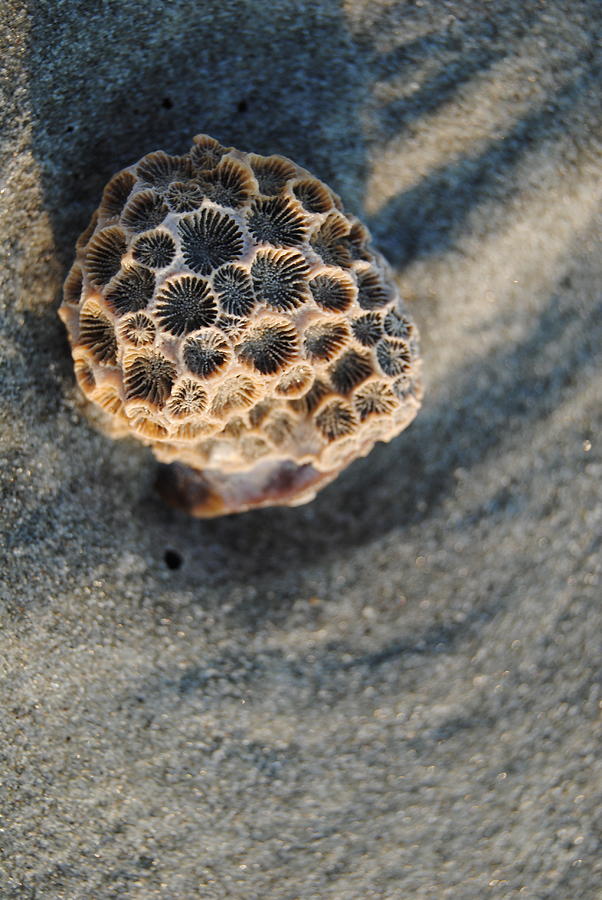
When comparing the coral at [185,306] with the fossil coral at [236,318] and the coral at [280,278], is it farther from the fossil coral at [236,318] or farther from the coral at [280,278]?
the coral at [280,278]

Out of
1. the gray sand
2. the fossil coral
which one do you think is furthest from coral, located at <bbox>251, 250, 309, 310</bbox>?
the gray sand

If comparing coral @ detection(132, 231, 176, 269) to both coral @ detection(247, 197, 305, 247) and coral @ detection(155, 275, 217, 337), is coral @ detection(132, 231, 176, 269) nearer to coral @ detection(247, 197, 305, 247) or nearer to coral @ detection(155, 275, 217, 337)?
coral @ detection(155, 275, 217, 337)

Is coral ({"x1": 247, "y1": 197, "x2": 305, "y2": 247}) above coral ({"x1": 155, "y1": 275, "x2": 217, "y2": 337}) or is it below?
above

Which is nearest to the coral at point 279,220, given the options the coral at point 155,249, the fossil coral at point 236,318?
the fossil coral at point 236,318

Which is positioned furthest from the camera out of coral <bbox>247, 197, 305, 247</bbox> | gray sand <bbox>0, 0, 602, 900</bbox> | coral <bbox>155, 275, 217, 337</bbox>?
gray sand <bbox>0, 0, 602, 900</bbox>

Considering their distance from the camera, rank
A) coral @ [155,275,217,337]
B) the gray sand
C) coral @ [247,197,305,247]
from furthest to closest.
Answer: the gray sand
coral @ [247,197,305,247]
coral @ [155,275,217,337]

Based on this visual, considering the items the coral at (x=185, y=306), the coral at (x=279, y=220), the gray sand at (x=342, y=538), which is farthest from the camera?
the gray sand at (x=342, y=538)

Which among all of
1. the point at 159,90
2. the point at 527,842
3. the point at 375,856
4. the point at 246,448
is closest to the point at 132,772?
the point at 375,856

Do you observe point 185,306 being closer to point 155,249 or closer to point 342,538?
point 155,249
